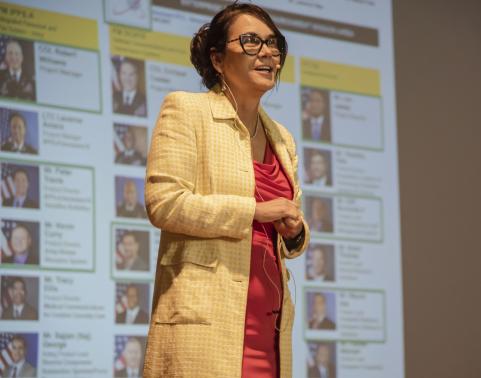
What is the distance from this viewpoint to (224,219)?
183 cm

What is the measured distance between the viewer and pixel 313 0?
13.3ft

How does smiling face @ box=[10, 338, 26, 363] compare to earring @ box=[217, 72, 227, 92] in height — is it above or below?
below

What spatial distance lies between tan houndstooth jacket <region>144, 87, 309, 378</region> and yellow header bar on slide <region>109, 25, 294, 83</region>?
61.0 inches

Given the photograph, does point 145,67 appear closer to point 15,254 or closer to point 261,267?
point 15,254

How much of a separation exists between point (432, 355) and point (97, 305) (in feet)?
6.04

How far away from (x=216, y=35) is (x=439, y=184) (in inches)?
102

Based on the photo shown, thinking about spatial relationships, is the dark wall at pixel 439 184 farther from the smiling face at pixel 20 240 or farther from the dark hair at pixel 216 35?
the dark hair at pixel 216 35

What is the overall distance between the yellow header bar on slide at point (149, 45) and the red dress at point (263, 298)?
1.57m

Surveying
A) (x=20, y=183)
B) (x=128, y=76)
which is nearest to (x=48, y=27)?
(x=128, y=76)

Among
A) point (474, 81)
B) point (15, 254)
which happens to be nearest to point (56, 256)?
point (15, 254)

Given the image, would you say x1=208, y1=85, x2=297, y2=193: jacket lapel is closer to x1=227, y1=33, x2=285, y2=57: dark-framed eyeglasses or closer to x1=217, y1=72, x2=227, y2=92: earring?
x1=217, y1=72, x2=227, y2=92: earring

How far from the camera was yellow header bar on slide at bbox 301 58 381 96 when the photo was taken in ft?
13.1

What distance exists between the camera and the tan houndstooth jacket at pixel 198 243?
1812 millimetres

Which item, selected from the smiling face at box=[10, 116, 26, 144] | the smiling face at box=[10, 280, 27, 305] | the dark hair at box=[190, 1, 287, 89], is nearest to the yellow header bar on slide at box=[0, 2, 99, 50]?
the smiling face at box=[10, 116, 26, 144]
